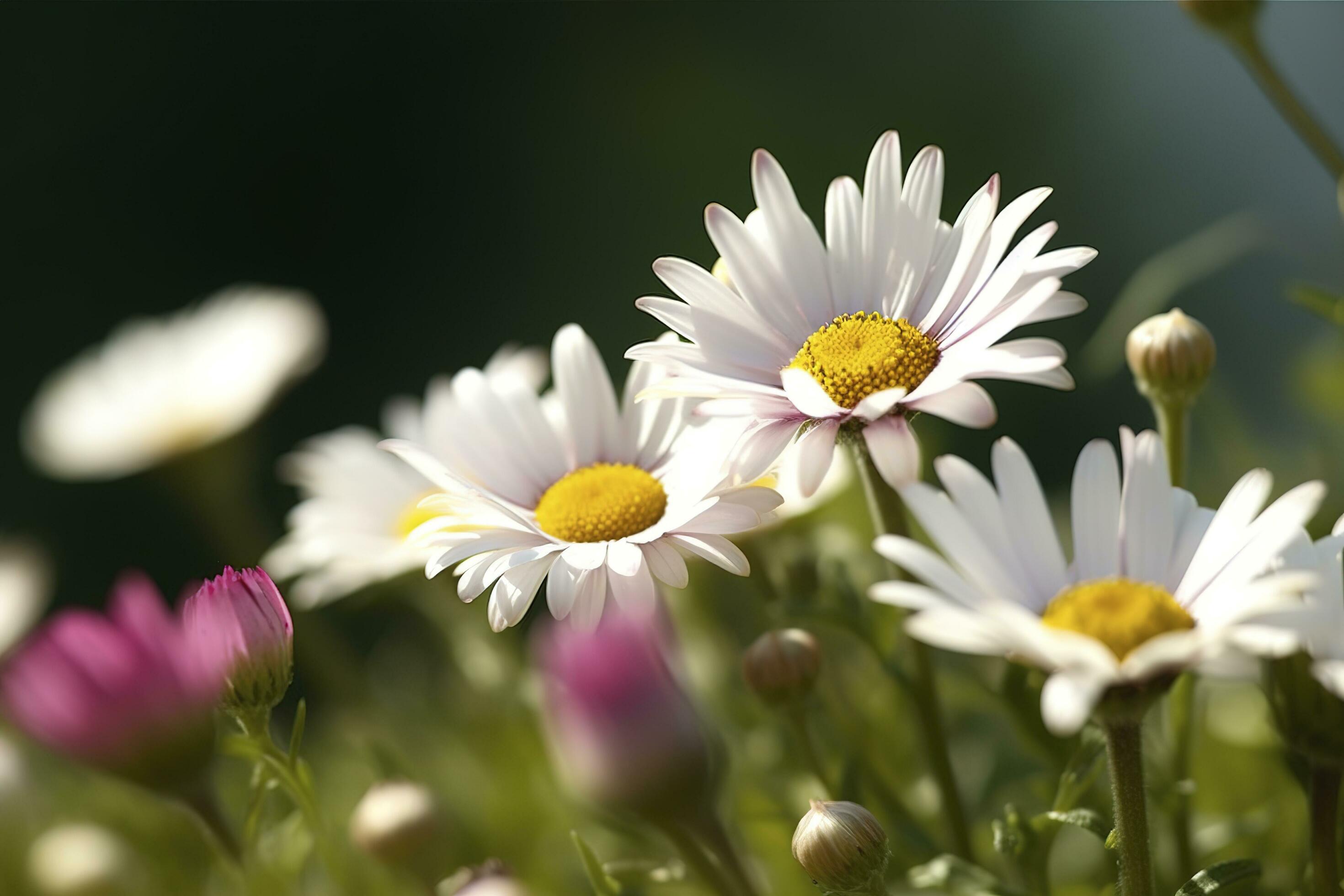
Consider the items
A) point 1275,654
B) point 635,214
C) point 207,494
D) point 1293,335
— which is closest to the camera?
point 1275,654

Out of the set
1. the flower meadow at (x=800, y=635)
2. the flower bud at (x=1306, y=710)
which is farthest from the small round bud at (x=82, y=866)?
the flower bud at (x=1306, y=710)

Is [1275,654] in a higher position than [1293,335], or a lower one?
higher

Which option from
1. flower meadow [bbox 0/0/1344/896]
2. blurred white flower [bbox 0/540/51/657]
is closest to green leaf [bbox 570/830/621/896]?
flower meadow [bbox 0/0/1344/896]

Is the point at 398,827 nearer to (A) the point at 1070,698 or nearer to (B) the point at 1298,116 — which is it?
(A) the point at 1070,698

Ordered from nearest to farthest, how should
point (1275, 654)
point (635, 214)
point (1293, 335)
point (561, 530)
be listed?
point (1275, 654), point (561, 530), point (1293, 335), point (635, 214)

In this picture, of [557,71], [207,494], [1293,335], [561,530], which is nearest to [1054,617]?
[561,530]

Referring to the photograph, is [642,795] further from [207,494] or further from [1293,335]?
[1293,335]

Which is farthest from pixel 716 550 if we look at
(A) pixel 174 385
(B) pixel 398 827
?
(A) pixel 174 385

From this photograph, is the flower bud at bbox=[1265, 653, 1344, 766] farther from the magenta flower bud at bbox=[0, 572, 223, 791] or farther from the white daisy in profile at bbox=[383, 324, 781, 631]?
the magenta flower bud at bbox=[0, 572, 223, 791]

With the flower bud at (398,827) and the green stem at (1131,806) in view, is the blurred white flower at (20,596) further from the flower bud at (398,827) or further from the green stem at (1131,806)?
the green stem at (1131,806)
